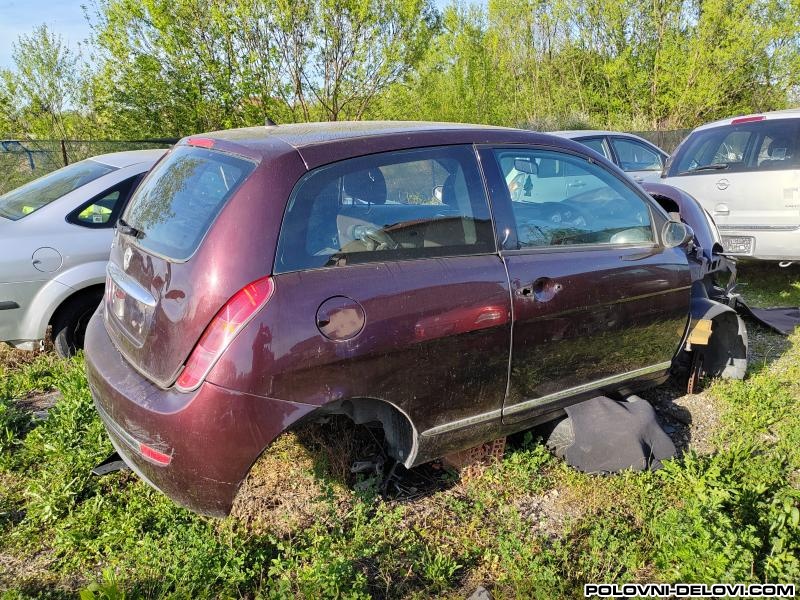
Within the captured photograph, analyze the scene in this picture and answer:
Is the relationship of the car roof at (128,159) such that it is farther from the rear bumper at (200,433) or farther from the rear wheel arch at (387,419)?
the rear wheel arch at (387,419)

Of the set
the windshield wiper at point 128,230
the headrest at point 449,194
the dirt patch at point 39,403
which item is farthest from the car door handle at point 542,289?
the dirt patch at point 39,403

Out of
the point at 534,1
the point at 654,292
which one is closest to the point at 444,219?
the point at 654,292

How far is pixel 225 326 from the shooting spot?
228cm

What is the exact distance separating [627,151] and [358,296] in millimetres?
7933

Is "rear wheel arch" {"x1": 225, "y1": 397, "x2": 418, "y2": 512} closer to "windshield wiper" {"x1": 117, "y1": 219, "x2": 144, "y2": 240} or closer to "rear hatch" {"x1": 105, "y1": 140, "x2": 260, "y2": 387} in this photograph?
"rear hatch" {"x1": 105, "y1": 140, "x2": 260, "y2": 387}

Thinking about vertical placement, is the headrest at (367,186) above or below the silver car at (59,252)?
above

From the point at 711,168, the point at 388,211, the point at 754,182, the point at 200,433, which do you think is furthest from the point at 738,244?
the point at 200,433

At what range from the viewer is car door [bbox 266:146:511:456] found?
239 centimetres

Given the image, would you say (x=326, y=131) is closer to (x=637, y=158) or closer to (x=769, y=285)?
(x=769, y=285)

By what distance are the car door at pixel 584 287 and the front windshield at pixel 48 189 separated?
11.6 ft

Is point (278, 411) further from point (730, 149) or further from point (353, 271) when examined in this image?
point (730, 149)

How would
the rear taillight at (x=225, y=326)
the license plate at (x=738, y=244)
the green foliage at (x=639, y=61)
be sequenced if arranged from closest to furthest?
1. the rear taillight at (x=225, y=326)
2. the license plate at (x=738, y=244)
3. the green foliage at (x=639, y=61)

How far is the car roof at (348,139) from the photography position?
2.55 metres

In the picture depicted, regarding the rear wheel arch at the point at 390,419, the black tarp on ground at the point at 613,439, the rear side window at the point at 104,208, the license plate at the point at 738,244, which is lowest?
the black tarp on ground at the point at 613,439
